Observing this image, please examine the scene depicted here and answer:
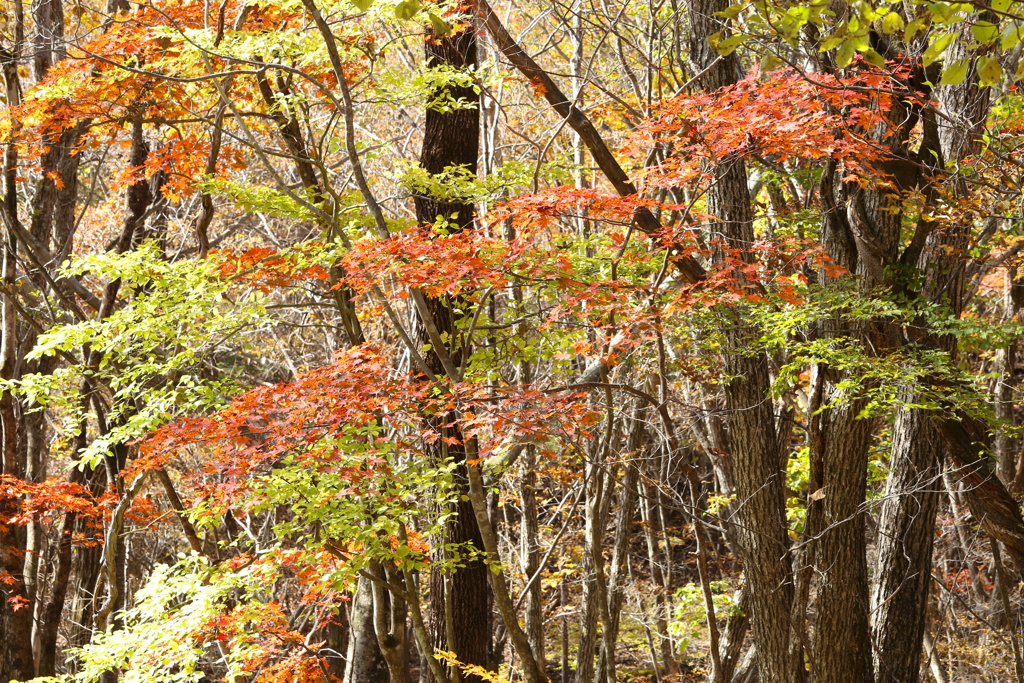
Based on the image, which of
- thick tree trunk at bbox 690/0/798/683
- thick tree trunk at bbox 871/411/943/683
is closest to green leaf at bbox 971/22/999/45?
thick tree trunk at bbox 690/0/798/683

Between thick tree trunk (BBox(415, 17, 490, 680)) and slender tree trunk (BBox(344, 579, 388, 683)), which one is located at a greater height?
thick tree trunk (BBox(415, 17, 490, 680))

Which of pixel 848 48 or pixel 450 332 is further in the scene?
pixel 450 332

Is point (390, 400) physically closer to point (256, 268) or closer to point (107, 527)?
point (256, 268)

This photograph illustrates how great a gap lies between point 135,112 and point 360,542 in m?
4.32

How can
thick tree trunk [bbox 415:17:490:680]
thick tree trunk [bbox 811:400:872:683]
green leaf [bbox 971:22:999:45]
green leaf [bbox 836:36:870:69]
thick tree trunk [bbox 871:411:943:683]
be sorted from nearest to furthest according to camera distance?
green leaf [bbox 971:22:999:45] → green leaf [bbox 836:36:870:69] → thick tree trunk [bbox 811:400:872:683] → thick tree trunk [bbox 871:411:943:683] → thick tree trunk [bbox 415:17:490:680]

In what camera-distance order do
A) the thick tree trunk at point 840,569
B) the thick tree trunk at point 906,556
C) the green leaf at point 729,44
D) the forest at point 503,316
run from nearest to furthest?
the green leaf at point 729,44 → the forest at point 503,316 → the thick tree trunk at point 840,569 → the thick tree trunk at point 906,556

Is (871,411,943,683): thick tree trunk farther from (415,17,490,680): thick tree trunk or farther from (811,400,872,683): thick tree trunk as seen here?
(415,17,490,680): thick tree trunk

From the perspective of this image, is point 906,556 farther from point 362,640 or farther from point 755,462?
point 362,640

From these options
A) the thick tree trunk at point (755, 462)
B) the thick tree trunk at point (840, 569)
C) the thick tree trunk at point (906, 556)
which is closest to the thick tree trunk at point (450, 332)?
the thick tree trunk at point (755, 462)

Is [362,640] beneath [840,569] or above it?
beneath

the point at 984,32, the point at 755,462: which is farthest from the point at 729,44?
the point at 755,462

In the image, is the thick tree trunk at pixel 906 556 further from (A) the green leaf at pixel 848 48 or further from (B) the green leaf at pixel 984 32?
(B) the green leaf at pixel 984 32

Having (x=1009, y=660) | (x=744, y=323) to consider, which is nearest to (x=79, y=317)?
(x=744, y=323)

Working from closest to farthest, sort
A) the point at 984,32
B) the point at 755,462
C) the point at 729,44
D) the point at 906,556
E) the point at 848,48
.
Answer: the point at 984,32 → the point at 848,48 → the point at 729,44 → the point at 755,462 → the point at 906,556
